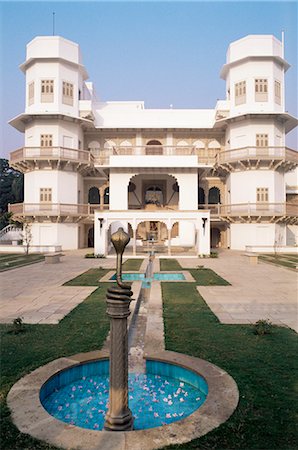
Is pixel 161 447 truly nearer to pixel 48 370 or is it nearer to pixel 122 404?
pixel 122 404

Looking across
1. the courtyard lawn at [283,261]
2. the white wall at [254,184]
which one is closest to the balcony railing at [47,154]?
the white wall at [254,184]

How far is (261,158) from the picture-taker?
1073 inches

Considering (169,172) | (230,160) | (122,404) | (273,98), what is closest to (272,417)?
(122,404)

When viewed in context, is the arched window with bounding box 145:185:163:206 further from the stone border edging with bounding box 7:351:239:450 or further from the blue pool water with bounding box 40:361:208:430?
the stone border edging with bounding box 7:351:239:450

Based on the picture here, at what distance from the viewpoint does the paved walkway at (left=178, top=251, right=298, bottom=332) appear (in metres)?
7.29

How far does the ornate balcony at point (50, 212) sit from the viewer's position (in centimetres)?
2772

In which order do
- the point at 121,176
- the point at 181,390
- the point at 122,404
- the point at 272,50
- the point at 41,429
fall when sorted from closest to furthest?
the point at 41,429, the point at 122,404, the point at 181,390, the point at 121,176, the point at 272,50

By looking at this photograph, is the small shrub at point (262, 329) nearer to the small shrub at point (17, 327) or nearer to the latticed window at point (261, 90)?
the small shrub at point (17, 327)

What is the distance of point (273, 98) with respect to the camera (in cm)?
2812

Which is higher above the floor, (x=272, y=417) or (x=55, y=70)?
(x=55, y=70)

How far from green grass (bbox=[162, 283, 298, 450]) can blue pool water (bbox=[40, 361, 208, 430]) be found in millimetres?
537

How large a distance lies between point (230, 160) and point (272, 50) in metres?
9.80

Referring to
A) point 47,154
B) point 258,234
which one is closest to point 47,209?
point 47,154

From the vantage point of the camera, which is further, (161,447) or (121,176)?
(121,176)
